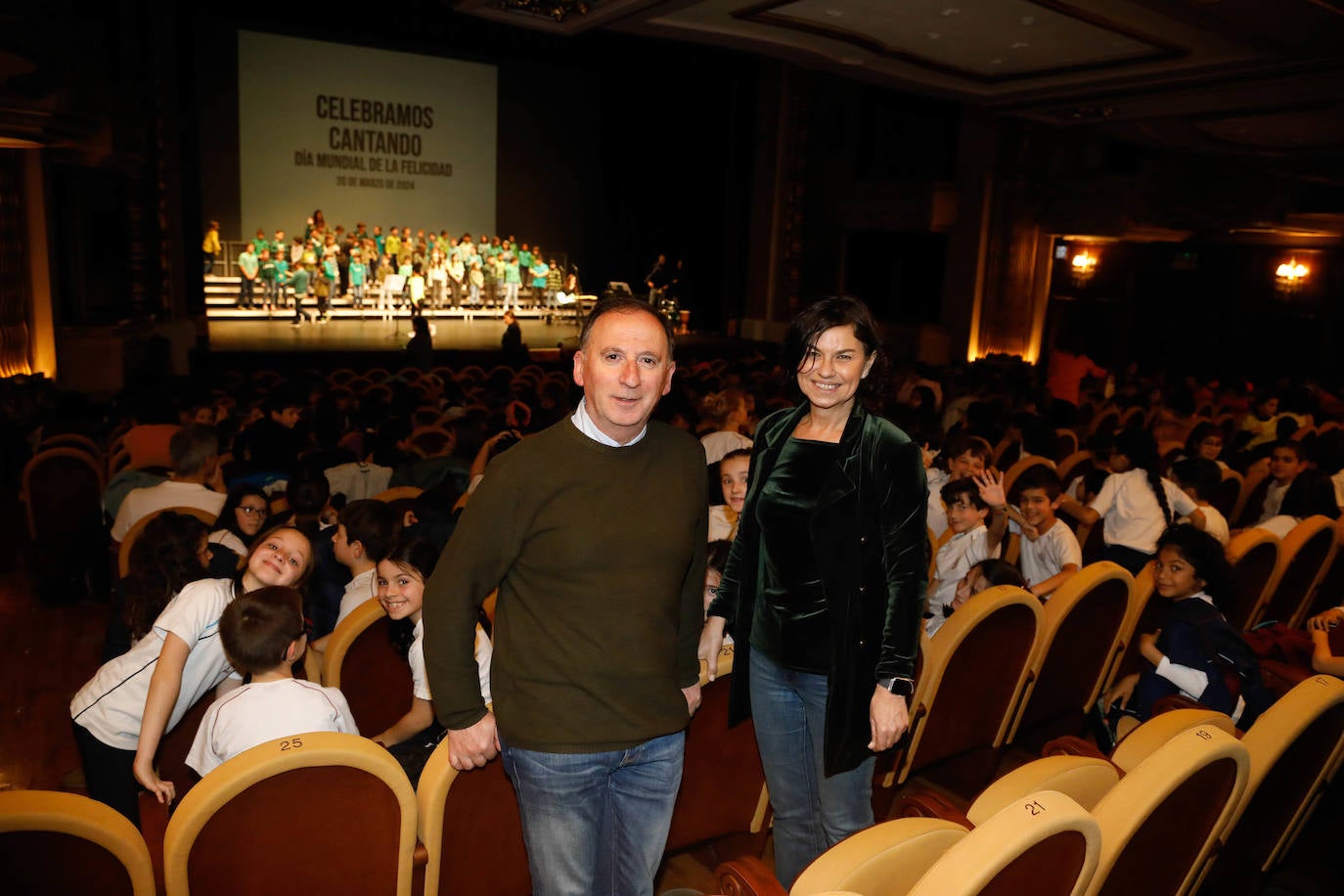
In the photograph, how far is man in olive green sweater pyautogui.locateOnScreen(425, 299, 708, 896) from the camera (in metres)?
1.47

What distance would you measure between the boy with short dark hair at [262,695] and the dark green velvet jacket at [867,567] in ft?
3.30

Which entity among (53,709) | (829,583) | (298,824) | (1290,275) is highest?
(1290,275)

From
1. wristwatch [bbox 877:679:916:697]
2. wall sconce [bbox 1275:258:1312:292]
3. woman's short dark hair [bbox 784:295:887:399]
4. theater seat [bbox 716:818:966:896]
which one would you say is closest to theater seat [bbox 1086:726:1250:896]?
theater seat [bbox 716:818:966:896]

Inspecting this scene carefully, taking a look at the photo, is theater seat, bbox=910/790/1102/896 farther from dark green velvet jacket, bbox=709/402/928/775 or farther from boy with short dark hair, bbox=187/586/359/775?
boy with short dark hair, bbox=187/586/359/775

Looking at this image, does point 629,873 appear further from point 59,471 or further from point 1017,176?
point 1017,176

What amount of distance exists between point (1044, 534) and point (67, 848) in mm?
3156

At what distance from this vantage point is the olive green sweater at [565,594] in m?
1.47

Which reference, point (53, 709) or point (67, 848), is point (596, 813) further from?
point (53, 709)

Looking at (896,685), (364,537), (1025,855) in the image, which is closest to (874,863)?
(1025,855)

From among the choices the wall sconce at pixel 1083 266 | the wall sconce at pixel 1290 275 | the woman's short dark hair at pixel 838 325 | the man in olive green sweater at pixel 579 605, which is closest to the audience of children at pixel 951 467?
the woman's short dark hair at pixel 838 325

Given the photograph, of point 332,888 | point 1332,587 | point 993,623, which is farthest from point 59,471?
point 1332,587

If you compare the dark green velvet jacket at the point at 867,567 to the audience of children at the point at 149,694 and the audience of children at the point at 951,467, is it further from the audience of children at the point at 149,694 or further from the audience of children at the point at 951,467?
the audience of children at the point at 951,467

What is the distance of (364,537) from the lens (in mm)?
2846

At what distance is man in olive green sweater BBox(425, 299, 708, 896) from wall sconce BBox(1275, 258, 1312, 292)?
13.8m
